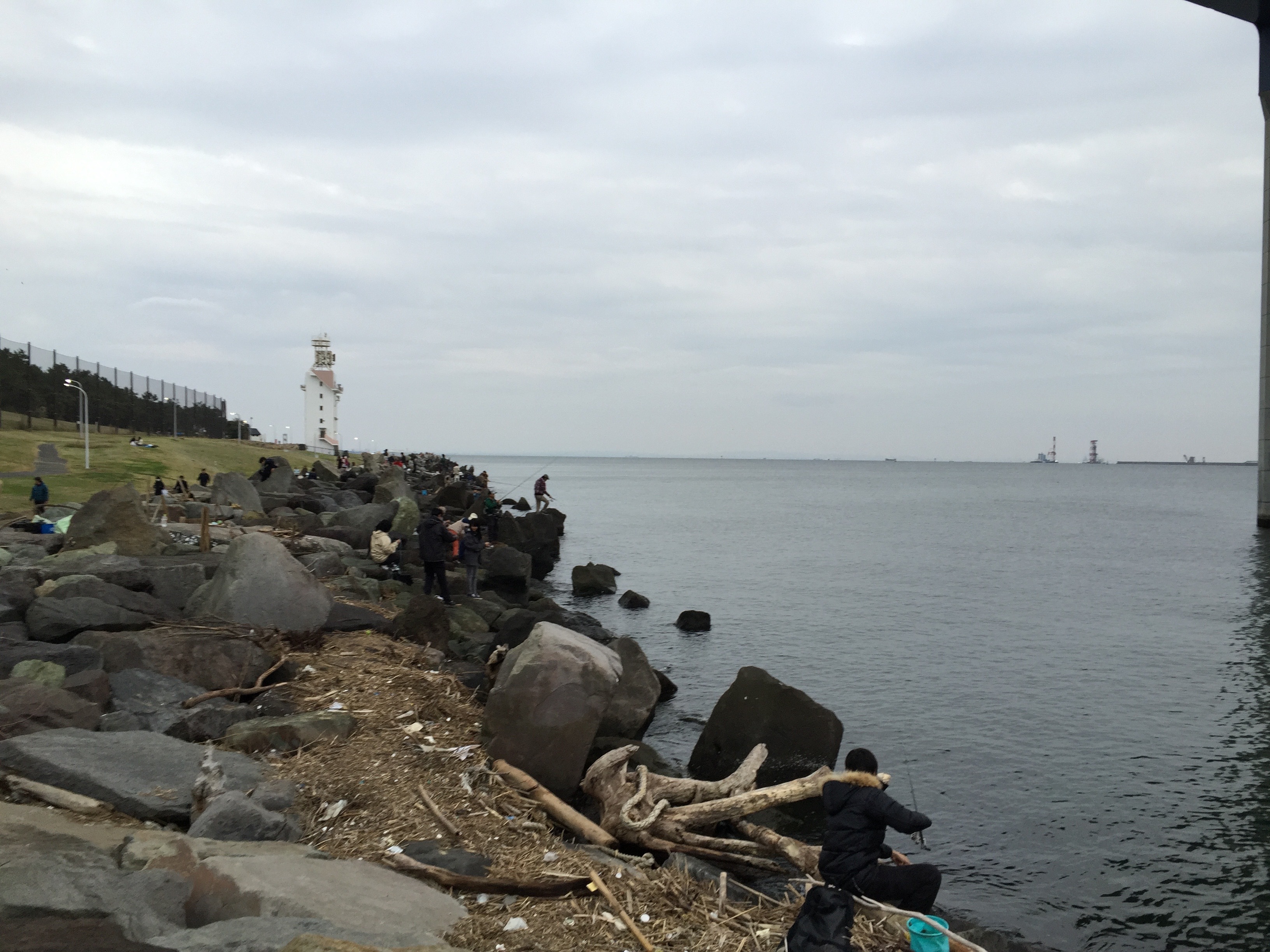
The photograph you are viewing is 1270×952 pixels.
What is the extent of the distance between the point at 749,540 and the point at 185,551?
133ft

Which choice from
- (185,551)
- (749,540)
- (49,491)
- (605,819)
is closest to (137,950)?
(605,819)

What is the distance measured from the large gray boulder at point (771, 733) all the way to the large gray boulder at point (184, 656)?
236 inches

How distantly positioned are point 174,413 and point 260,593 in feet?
216

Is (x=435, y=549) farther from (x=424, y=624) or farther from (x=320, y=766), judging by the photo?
(x=320, y=766)

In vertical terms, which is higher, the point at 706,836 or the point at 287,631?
the point at 287,631

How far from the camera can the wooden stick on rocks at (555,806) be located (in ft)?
27.4

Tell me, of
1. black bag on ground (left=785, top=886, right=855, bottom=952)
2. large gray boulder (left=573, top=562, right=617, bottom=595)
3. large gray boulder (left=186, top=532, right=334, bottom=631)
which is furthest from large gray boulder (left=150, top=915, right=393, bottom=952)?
large gray boulder (left=573, top=562, right=617, bottom=595)

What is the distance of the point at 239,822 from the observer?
21.7ft

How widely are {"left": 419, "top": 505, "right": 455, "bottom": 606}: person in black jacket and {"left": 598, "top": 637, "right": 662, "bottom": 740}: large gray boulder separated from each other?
6101 mm

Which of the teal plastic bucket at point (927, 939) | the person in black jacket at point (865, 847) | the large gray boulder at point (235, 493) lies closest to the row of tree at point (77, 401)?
the large gray boulder at point (235, 493)

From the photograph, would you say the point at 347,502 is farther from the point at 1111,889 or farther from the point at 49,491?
the point at 1111,889

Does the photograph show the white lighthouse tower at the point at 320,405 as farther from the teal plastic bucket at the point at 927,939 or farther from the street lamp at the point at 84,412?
the teal plastic bucket at the point at 927,939

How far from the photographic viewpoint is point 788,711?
40.5 ft

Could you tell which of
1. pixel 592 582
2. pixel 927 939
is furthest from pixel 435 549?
pixel 927 939
